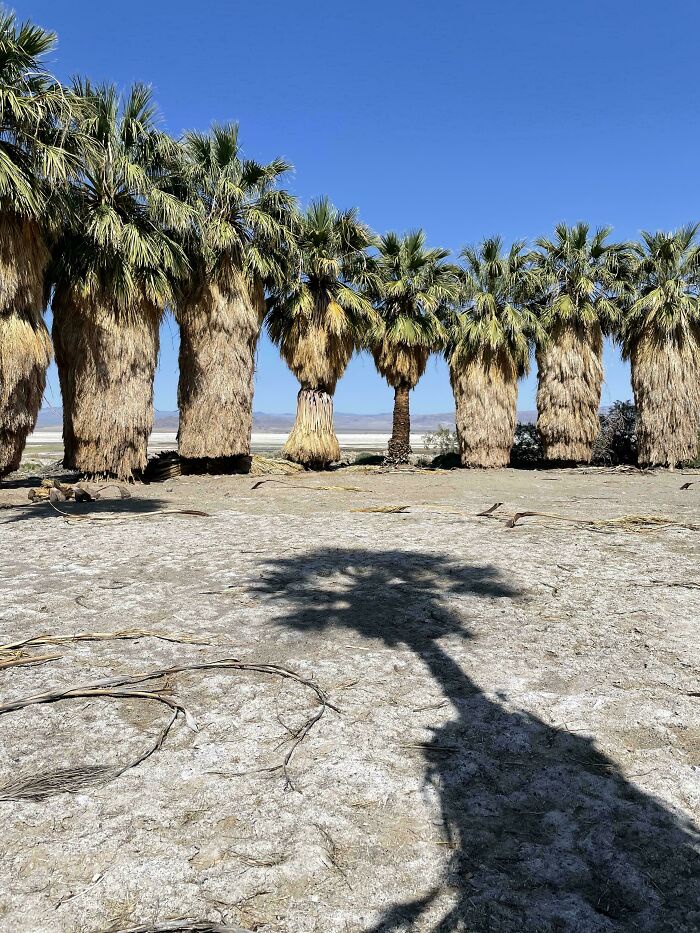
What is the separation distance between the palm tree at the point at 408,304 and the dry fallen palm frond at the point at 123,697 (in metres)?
19.1

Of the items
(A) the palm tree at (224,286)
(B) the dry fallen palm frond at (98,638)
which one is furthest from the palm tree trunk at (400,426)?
(B) the dry fallen palm frond at (98,638)

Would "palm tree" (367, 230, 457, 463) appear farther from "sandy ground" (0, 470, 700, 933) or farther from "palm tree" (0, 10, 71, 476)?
"sandy ground" (0, 470, 700, 933)

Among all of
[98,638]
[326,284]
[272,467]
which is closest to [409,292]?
[326,284]

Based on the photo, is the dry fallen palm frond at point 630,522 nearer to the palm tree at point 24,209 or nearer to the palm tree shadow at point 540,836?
the palm tree shadow at point 540,836

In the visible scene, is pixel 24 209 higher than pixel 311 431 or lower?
higher

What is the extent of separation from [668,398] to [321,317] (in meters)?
12.1

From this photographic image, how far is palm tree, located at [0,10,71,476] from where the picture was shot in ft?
37.3

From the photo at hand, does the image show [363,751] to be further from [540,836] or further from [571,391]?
[571,391]

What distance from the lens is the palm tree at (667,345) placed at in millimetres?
21703

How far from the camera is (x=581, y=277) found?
22516 mm

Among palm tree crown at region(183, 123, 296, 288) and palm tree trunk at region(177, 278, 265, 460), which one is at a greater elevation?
palm tree crown at region(183, 123, 296, 288)

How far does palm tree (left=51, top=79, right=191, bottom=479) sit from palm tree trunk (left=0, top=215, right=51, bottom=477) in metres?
1.41

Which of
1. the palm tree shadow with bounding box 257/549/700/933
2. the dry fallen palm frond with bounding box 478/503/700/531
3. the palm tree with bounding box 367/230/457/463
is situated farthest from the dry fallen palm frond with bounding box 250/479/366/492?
the palm tree shadow with bounding box 257/549/700/933

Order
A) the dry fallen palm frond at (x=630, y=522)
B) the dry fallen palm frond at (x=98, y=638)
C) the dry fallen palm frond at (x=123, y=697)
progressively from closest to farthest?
the dry fallen palm frond at (x=123, y=697)
the dry fallen palm frond at (x=98, y=638)
the dry fallen palm frond at (x=630, y=522)
